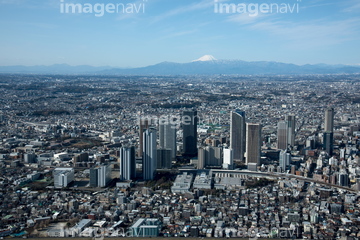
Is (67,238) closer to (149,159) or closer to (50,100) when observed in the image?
(149,159)

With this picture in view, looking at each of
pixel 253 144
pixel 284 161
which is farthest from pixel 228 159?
pixel 284 161

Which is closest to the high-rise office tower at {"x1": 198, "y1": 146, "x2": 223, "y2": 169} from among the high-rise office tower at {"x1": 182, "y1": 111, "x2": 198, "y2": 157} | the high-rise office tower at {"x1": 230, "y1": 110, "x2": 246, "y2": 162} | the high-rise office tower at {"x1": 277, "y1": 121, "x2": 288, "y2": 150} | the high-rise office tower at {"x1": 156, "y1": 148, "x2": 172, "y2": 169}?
the high-rise office tower at {"x1": 230, "y1": 110, "x2": 246, "y2": 162}

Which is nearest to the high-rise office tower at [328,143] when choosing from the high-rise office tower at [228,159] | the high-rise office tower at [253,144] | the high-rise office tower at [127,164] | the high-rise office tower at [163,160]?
the high-rise office tower at [253,144]

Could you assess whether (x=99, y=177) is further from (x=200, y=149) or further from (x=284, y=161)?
(x=284, y=161)

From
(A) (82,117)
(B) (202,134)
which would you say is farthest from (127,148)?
(A) (82,117)

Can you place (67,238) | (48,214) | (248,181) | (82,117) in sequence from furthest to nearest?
(82,117)
(248,181)
(48,214)
(67,238)

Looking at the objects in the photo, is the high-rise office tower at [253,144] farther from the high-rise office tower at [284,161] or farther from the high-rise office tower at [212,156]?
the high-rise office tower at [212,156]

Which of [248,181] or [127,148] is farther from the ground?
[127,148]

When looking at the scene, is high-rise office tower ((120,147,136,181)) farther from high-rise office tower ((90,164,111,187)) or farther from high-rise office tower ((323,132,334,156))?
high-rise office tower ((323,132,334,156))
